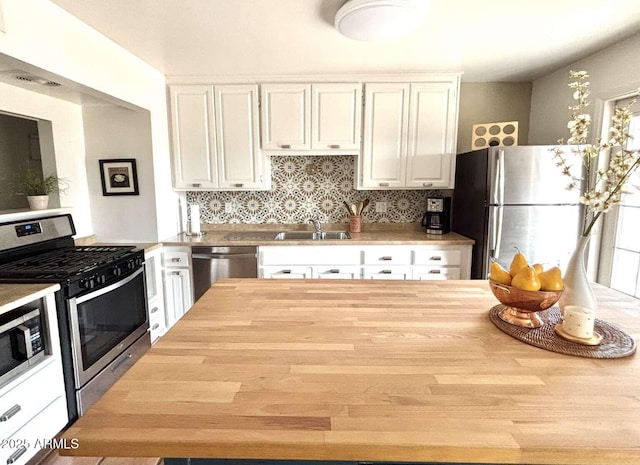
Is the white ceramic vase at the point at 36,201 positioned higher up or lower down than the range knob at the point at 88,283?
higher up

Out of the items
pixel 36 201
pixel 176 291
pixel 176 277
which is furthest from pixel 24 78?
pixel 176 291

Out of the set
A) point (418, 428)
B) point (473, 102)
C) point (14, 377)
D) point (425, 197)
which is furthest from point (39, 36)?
point (473, 102)

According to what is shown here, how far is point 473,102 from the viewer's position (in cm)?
325

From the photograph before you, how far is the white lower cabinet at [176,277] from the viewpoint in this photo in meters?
2.88

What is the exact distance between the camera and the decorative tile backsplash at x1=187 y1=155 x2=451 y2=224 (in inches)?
132

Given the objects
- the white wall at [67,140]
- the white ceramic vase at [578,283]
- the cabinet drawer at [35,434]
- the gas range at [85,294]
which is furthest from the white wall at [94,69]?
the white ceramic vase at [578,283]

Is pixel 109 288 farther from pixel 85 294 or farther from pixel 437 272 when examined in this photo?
pixel 437 272

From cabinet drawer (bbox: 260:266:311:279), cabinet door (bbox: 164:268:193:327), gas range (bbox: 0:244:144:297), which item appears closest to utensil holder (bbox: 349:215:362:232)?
cabinet drawer (bbox: 260:266:311:279)

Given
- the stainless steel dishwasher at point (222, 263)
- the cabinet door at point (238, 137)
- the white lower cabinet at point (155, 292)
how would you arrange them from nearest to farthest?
the white lower cabinet at point (155, 292), the stainless steel dishwasher at point (222, 263), the cabinet door at point (238, 137)

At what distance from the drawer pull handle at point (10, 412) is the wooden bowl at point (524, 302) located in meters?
→ 2.00

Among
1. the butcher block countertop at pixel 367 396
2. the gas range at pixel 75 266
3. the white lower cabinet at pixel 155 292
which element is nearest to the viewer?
the butcher block countertop at pixel 367 396

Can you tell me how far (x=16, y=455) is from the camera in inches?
56.6

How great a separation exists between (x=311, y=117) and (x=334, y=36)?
859 millimetres

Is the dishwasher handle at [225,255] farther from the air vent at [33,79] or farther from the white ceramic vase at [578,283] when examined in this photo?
the white ceramic vase at [578,283]
